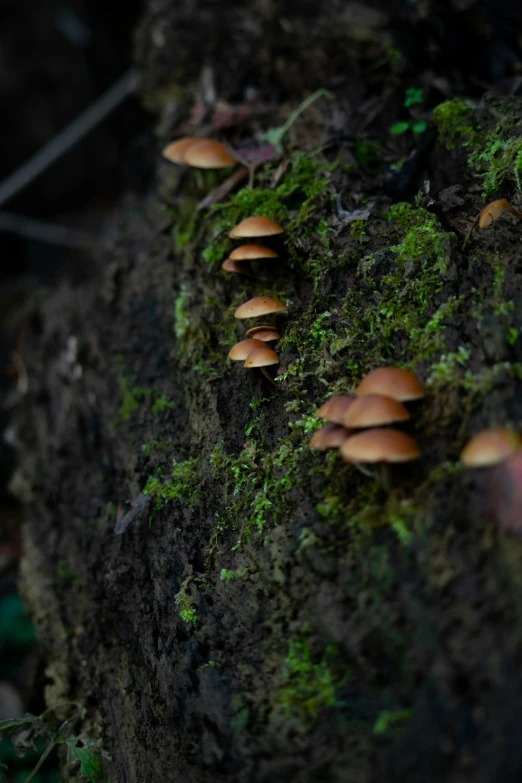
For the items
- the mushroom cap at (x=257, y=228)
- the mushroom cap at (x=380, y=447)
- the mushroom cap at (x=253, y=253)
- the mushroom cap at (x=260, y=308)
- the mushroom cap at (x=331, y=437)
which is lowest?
the mushroom cap at (x=380, y=447)

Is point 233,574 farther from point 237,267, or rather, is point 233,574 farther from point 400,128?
point 400,128

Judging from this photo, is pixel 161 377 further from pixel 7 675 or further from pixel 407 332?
pixel 7 675

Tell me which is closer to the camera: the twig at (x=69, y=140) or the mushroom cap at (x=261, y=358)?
the mushroom cap at (x=261, y=358)

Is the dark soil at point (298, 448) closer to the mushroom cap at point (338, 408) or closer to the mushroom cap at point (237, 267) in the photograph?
the mushroom cap at point (237, 267)

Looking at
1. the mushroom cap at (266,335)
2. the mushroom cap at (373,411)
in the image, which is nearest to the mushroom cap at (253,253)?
the mushroom cap at (266,335)

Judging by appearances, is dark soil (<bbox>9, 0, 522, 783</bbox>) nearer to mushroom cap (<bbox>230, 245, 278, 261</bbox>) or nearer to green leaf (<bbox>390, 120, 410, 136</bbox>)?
green leaf (<bbox>390, 120, 410, 136</bbox>)

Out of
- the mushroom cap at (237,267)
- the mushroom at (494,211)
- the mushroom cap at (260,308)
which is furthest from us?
the mushroom cap at (237,267)

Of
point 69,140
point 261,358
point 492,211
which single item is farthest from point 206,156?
point 69,140

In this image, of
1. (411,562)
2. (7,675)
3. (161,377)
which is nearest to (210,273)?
(161,377)
